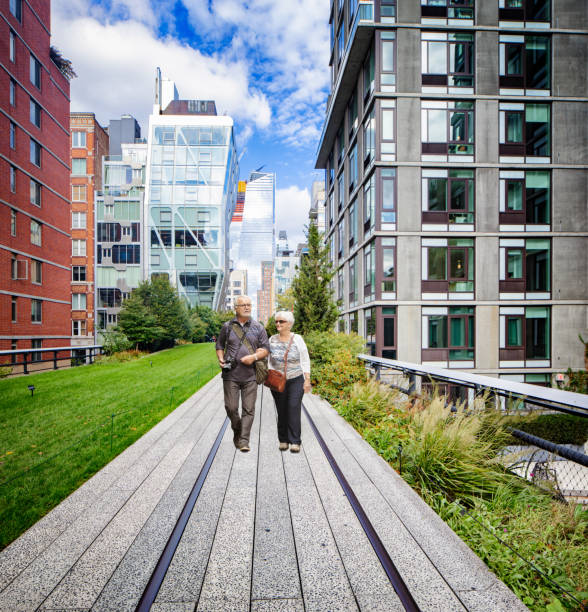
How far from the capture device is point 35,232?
82.0 ft

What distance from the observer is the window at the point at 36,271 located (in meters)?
24.7

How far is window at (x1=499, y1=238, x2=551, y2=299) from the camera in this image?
21219 millimetres

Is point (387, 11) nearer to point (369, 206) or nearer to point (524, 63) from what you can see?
point (524, 63)

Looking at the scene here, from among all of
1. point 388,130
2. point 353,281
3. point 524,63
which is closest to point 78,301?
point 353,281

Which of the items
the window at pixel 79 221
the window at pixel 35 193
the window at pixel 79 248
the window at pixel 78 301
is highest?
the window at pixel 79 221

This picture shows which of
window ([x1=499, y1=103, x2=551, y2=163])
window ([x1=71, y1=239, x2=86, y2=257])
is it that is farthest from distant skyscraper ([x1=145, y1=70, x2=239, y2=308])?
window ([x1=499, y1=103, x2=551, y2=163])

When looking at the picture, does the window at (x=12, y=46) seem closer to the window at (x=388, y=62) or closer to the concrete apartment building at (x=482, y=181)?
the concrete apartment building at (x=482, y=181)

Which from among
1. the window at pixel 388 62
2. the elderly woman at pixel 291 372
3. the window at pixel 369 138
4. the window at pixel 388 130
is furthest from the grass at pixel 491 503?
the window at pixel 388 62

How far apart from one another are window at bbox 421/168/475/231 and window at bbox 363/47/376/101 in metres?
6.78

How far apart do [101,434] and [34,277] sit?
2398 centimetres

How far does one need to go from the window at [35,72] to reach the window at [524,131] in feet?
102

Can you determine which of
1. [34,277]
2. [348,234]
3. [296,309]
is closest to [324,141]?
[348,234]

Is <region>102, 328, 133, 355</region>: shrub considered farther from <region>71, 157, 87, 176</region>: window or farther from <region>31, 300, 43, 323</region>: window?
<region>71, 157, 87, 176</region>: window

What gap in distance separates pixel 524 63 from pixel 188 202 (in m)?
52.9
